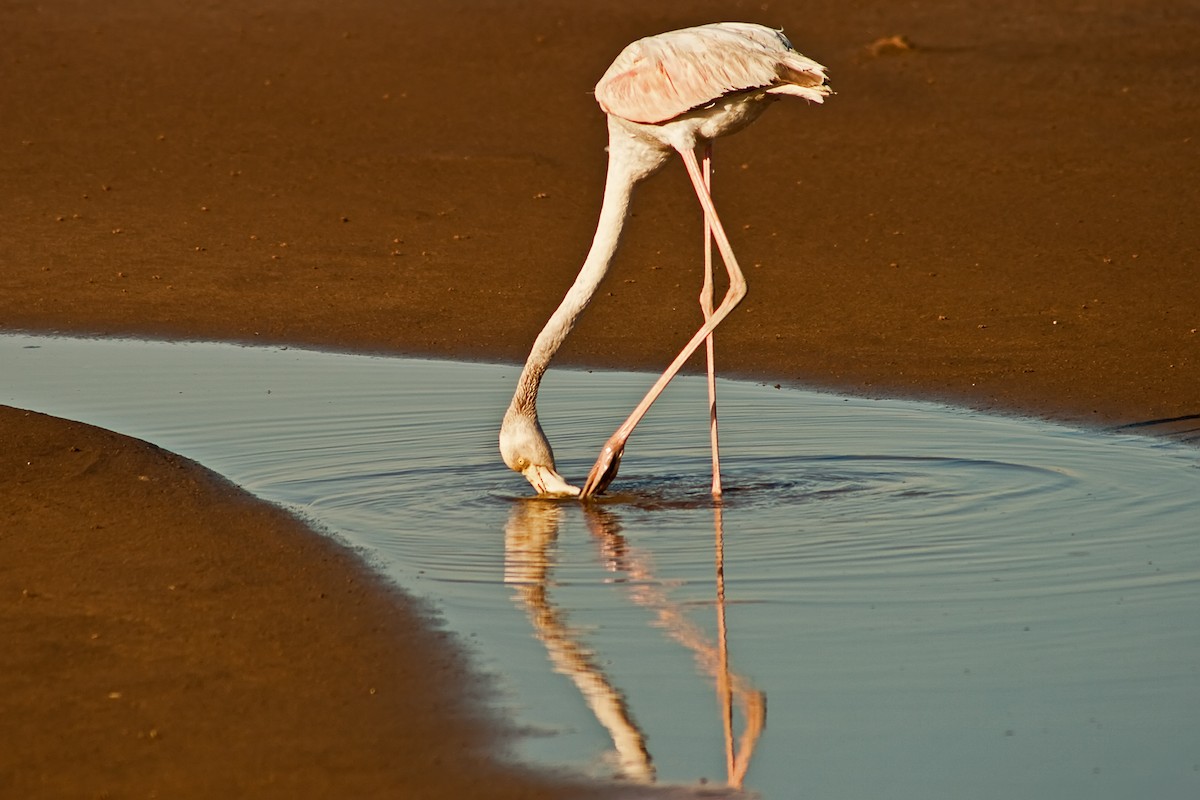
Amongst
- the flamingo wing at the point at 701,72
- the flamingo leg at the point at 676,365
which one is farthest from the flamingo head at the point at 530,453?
the flamingo wing at the point at 701,72

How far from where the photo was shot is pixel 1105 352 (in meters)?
10.4

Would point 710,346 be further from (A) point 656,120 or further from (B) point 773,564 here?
(B) point 773,564

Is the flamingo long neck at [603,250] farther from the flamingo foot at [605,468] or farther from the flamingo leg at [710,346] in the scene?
the flamingo foot at [605,468]

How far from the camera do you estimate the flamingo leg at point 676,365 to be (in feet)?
24.7

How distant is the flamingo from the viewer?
24.1ft

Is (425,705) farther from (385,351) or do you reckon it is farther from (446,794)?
(385,351)

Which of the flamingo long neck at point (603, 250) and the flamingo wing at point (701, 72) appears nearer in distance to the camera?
the flamingo wing at point (701, 72)

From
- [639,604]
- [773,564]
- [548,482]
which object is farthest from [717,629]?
[548,482]

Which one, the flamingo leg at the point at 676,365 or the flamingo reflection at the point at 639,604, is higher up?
the flamingo leg at the point at 676,365

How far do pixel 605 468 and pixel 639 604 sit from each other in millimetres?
1412

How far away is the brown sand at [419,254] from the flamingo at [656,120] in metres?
1.13

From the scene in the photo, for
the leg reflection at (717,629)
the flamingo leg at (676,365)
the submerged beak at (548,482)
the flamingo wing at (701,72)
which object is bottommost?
the leg reflection at (717,629)

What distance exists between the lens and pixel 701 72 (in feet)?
24.3

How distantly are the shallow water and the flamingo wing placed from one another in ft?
5.01
